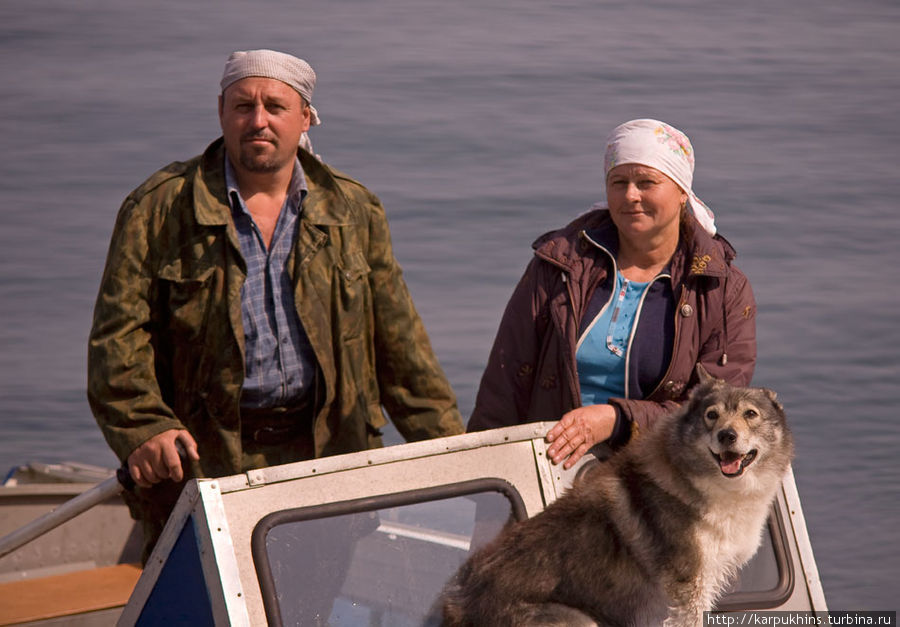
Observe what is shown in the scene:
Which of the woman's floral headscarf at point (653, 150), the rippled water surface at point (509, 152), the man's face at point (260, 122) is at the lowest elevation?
the rippled water surface at point (509, 152)

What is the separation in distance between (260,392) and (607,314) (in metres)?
1.10

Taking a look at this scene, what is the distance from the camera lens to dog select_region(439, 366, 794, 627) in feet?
11.6

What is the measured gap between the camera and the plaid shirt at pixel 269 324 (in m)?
4.14

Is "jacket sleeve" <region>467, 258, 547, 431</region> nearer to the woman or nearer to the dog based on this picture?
the woman

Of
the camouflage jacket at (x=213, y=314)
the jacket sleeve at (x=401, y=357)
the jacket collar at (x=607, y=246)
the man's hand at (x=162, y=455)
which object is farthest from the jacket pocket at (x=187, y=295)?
the jacket collar at (x=607, y=246)

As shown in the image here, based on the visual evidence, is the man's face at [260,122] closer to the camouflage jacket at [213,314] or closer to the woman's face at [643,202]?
the camouflage jacket at [213,314]

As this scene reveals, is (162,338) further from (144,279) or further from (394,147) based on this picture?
(394,147)

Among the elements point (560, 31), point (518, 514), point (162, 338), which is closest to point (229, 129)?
point (162, 338)

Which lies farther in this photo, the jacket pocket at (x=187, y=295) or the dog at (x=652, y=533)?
the jacket pocket at (x=187, y=295)

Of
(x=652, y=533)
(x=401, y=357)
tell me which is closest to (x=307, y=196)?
(x=401, y=357)

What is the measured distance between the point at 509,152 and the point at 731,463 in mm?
14222

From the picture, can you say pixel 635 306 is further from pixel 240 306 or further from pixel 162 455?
pixel 162 455

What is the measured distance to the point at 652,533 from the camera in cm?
367

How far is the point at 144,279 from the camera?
4.08 m
